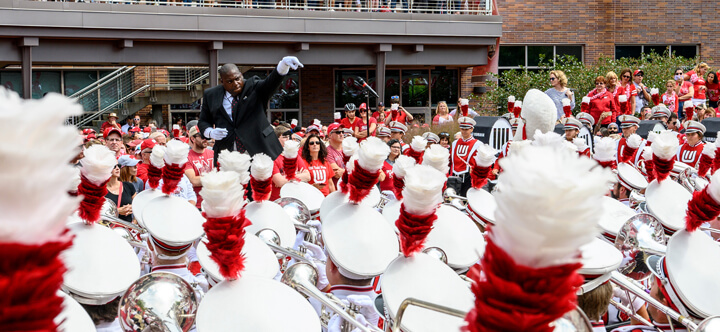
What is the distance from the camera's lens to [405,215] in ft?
8.78

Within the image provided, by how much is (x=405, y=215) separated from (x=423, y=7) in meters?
18.4

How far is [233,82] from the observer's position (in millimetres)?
6559

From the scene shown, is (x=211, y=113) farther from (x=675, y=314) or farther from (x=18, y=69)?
(x=18, y=69)

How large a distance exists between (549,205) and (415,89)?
21.5 m

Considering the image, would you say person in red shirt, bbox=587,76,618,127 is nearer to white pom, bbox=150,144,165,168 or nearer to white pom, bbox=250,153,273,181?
white pom, bbox=250,153,273,181

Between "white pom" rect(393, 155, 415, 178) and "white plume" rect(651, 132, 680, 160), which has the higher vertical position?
"white plume" rect(651, 132, 680, 160)

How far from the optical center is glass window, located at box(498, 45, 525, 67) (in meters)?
23.3

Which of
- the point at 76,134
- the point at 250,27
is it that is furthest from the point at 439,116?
the point at 76,134

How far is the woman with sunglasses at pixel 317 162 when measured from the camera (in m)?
7.41

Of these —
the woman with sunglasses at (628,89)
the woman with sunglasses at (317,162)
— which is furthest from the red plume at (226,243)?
the woman with sunglasses at (628,89)

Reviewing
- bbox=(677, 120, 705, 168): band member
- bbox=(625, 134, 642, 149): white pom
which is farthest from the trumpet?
bbox=(677, 120, 705, 168): band member

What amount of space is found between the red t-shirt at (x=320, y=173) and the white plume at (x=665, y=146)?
3412 millimetres

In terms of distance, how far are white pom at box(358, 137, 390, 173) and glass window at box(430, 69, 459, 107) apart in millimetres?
19252

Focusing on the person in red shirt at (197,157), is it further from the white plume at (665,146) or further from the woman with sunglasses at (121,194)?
the white plume at (665,146)
